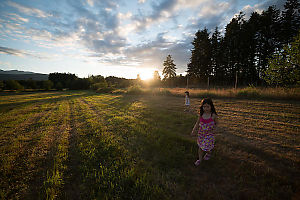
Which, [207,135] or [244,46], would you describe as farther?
[244,46]

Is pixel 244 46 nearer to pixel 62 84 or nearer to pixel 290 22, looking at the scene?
pixel 290 22

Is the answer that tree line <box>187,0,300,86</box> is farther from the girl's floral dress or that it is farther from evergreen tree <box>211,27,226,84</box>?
the girl's floral dress

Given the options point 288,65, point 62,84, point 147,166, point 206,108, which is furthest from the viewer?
point 62,84

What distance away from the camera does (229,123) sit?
5.92 meters

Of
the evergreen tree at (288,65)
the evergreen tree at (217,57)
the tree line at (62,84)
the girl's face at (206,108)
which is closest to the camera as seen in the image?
the girl's face at (206,108)

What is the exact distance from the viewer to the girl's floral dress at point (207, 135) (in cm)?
306

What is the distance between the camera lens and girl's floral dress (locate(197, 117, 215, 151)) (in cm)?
306

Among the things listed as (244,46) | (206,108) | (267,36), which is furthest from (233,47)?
(206,108)

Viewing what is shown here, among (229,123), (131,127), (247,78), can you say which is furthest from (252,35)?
(131,127)

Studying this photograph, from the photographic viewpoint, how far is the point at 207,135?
3.09 meters

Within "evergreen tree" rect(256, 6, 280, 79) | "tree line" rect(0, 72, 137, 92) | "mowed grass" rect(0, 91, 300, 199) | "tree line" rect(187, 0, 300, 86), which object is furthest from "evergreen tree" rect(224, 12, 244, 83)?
"tree line" rect(0, 72, 137, 92)

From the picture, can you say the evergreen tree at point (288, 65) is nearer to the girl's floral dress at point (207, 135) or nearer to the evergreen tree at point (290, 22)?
the girl's floral dress at point (207, 135)

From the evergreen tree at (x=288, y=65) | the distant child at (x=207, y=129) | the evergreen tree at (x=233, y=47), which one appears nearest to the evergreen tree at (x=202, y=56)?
the evergreen tree at (x=233, y=47)

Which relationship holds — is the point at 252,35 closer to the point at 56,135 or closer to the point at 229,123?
the point at 229,123
